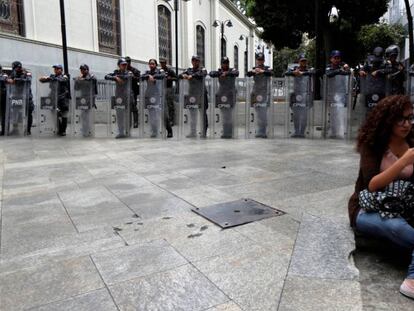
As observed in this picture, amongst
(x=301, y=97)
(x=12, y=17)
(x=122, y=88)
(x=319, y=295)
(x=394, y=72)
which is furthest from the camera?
(x=12, y=17)

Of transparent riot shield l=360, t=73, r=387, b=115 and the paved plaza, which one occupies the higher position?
transparent riot shield l=360, t=73, r=387, b=115

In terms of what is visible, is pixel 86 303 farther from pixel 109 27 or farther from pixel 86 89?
pixel 109 27

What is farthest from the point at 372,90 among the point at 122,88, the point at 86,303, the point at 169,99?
the point at 86,303

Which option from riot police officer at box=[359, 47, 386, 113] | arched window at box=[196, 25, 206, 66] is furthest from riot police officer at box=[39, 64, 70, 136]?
arched window at box=[196, 25, 206, 66]

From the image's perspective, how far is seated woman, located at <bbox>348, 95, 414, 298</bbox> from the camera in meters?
2.95

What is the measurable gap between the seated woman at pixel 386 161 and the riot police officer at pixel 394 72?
23.6ft

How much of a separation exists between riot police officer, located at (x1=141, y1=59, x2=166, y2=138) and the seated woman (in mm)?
8385

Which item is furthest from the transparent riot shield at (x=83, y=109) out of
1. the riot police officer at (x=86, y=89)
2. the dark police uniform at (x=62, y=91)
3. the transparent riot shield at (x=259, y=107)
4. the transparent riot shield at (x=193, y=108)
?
the transparent riot shield at (x=259, y=107)

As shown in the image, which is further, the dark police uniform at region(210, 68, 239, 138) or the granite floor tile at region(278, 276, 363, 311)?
the dark police uniform at region(210, 68, 239, 138)

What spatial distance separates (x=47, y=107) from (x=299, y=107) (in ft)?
21.4

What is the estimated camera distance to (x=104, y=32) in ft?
73.7

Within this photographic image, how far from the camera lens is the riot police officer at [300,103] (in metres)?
10.5

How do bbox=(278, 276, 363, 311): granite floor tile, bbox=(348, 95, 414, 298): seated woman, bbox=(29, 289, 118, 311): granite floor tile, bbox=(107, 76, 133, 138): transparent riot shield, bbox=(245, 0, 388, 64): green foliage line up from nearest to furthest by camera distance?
bbox=(278, 276, 363, 311): granite floor tile
bbox=(29, 289, 118, 311): granite floor tile
bbox=(348, 95, 414, 298): seated woman
bbox=(107, 76, 133, 138): transparent riot shield
bbox=(245, 0, 388, 64): green foliage

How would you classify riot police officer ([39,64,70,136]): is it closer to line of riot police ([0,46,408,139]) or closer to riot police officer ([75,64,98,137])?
line of riot police ([0,46,408,139])
